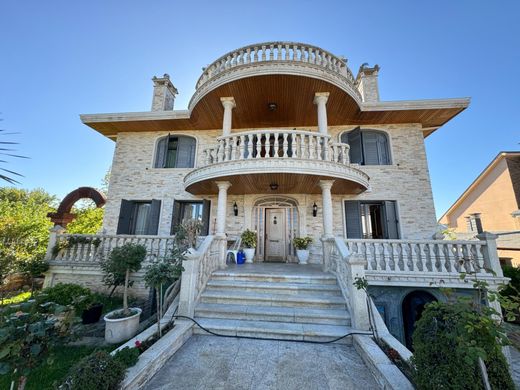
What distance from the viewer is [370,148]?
27.6 feet

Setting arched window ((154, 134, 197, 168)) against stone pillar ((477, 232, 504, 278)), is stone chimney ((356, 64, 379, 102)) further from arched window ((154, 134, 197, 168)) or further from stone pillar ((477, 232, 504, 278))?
arched window ((154, 134, 197, 168))

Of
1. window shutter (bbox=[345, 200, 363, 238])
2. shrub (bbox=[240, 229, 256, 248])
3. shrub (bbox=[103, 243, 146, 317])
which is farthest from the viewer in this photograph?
window shutter (bbox=[345, 200, 363, 238])

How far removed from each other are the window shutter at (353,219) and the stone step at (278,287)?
11.2 ft

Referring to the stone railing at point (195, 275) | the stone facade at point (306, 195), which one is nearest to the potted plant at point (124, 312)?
the stone railing at point (195, 275)

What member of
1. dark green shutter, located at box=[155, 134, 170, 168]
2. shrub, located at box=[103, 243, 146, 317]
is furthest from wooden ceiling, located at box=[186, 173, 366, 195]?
shrub, located at box=[103, 243, 146, 317]

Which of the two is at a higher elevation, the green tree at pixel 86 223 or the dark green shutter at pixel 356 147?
the dark green shutter at pixel 356 147

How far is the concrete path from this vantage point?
2578 mm

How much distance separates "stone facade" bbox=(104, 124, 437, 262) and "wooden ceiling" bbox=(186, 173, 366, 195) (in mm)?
508

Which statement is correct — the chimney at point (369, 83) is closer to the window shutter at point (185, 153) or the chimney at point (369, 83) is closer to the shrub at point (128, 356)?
the window shutter at point (185, 153)

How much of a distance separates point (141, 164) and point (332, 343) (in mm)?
9419

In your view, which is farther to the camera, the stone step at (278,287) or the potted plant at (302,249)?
the potted plant at (302,249)

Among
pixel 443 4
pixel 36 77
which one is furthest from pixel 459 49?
pixel 36 77

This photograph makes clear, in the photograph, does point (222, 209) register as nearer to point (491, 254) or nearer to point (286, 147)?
point (286, 147)

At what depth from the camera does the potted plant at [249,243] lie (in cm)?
739
